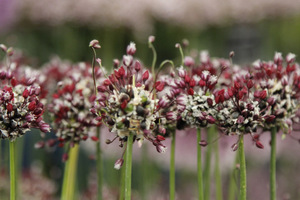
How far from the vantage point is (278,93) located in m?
0.89

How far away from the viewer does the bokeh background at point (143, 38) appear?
1854mm

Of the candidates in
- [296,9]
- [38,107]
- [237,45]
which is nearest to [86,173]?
[38,107]

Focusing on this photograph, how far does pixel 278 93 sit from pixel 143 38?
1201 mm

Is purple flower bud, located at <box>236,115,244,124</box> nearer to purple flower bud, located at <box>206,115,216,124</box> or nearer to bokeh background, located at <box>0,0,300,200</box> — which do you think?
purple flower bud, located at <box>206,115,216,124</box>

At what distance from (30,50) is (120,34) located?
0.68 m

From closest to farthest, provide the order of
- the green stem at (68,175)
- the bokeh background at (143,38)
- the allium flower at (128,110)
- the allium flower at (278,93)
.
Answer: the allium flower at (128,110) → the allium flower at (278,93) → the green stem at (68,175) → the bokeh background at (143,38)

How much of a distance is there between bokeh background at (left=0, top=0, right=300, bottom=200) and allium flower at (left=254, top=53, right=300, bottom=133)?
2.33ft

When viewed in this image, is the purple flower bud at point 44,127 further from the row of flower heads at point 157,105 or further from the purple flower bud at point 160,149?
the purple flower bud at point 160,149

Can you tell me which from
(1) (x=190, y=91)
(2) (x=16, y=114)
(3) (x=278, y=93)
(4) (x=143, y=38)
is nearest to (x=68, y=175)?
(2) (x=16, y=114)

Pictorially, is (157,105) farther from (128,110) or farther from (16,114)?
(16,114)

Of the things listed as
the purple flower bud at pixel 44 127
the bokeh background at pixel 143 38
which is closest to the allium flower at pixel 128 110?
the purple flower bud at pixel 44 127

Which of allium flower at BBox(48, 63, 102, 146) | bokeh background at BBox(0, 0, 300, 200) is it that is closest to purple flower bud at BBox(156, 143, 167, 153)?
allium flower at BBox(48, 63, 102, 146)

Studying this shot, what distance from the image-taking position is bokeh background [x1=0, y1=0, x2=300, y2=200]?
6.08ft

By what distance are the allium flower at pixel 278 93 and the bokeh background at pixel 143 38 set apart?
71 centimetres
